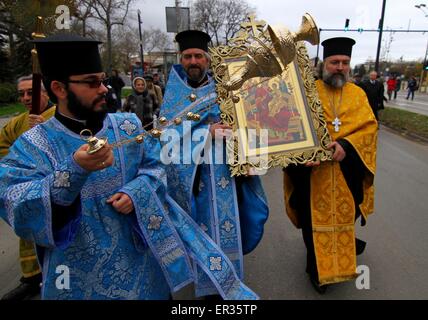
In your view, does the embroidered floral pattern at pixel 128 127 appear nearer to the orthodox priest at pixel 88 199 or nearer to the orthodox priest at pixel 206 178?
the orthodox priest at pixel 88 199

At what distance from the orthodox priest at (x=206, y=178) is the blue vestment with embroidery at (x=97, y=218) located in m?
0.43

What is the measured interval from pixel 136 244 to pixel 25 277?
169cm

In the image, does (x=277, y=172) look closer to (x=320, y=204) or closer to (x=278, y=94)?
(x=320, y=204)

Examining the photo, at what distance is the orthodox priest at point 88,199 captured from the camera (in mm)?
1296

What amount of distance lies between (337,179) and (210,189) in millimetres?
1088

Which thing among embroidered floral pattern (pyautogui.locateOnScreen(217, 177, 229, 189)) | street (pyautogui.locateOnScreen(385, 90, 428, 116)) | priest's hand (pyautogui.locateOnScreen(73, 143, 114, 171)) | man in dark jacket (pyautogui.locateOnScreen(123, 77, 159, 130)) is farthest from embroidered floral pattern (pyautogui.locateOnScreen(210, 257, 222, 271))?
street (pyautogui.locateOnScreen(385, 90, 428, 116))

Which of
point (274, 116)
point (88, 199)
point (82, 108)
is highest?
point (82, 108)

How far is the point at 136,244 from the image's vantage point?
5.63 ft

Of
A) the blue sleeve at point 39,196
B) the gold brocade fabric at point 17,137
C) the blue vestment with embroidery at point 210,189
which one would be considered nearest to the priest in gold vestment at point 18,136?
the gold brocade fabric at point 17,137

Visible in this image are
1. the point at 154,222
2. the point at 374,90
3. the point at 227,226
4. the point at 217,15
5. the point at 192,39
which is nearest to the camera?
the point at 154,222

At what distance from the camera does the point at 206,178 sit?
242 centimetres

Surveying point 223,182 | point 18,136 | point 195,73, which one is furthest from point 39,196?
point 18,136

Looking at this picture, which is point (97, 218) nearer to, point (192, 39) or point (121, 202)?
point (121, 202)
